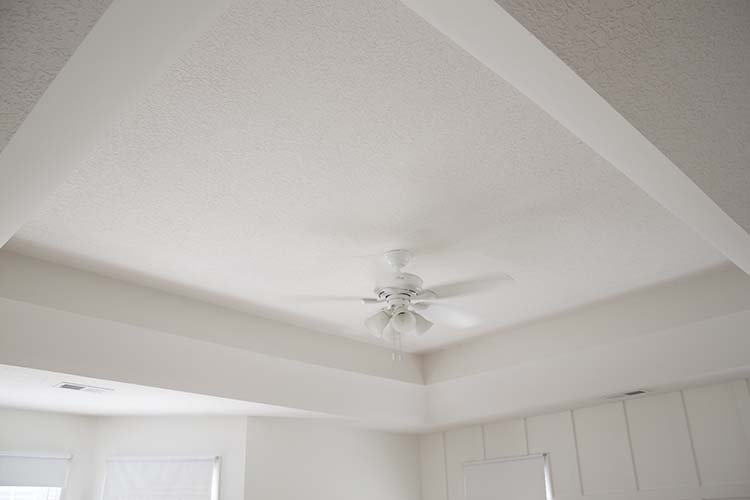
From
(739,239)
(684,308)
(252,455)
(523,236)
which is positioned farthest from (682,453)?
(252,455)

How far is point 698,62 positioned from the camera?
129 centimetres

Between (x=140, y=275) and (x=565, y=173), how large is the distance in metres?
2.31

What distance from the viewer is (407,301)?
3.13 m

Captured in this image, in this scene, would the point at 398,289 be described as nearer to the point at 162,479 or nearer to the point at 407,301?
the point at 407,301

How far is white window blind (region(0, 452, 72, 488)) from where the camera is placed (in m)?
4.01

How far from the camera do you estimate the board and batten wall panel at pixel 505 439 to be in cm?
458

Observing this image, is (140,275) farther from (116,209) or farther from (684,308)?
(684,308)

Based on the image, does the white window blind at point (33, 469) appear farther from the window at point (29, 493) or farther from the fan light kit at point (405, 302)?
the fan light kit at point (405, 302)

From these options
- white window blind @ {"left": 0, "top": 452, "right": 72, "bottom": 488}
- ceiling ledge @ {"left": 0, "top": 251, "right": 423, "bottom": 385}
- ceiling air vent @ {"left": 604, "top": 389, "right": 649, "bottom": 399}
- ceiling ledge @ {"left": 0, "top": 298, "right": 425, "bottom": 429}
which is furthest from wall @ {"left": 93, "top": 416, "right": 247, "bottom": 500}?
ceiling air vent @ {"left": 604, "top": 389, "right": 649, "bottom": 399}

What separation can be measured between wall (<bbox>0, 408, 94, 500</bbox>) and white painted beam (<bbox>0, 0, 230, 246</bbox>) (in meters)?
3.07

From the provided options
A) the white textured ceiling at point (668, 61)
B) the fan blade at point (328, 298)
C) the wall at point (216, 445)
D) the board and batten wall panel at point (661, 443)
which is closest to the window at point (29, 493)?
the wall at point (216, 445)

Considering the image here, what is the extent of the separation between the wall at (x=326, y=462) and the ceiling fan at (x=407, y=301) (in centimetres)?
173

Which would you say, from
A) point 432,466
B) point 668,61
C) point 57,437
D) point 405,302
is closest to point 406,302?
point 405,302

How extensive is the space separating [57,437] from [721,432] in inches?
168
